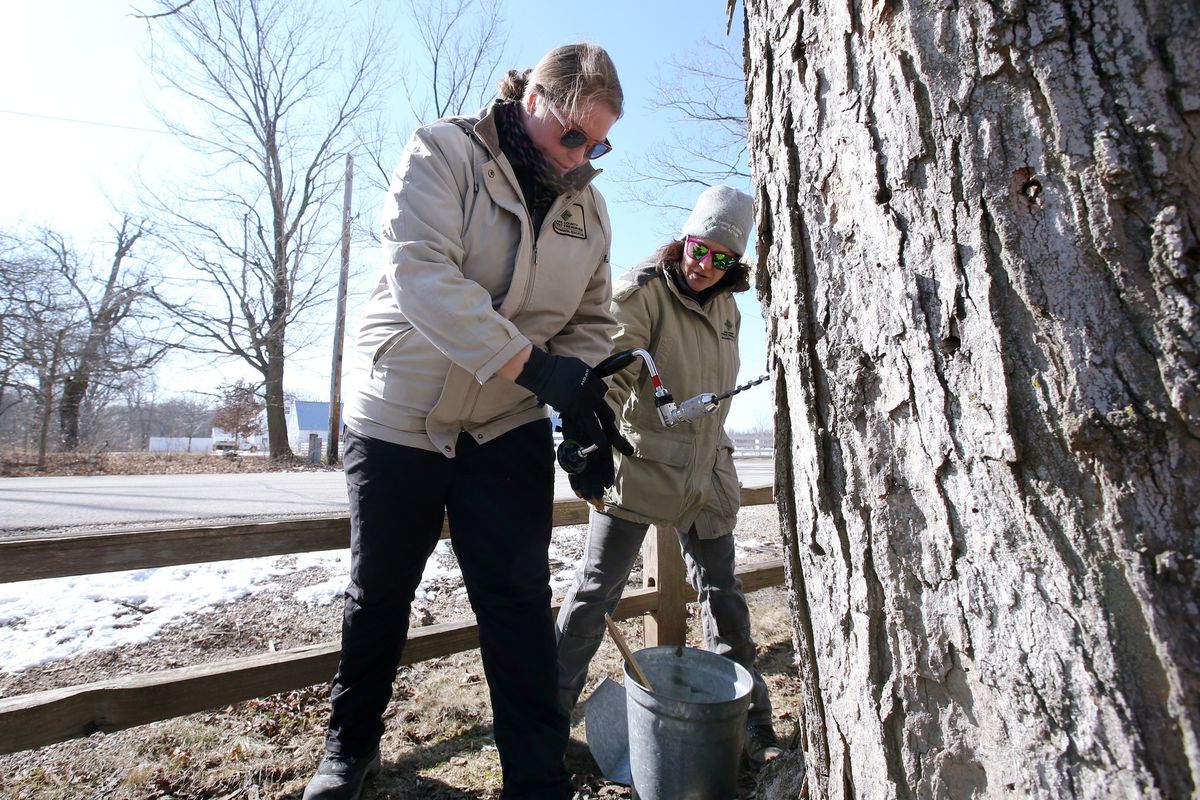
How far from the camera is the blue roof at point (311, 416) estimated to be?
4944cm

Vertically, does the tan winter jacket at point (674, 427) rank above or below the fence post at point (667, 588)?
above

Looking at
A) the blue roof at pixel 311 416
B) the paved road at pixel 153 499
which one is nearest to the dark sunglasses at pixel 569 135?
the paved road at pixel 153 499

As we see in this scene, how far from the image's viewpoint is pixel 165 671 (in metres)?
2.32

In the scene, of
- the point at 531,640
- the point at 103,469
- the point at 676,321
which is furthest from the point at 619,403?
the point at 103,469

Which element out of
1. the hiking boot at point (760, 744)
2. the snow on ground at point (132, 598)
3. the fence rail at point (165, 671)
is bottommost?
the hiking boot at point (760, 744)

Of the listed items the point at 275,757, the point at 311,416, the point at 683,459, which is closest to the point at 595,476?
the point at 683,459

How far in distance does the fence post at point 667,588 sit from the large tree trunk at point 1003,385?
6.64 ft

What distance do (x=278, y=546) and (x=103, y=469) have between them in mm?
14204

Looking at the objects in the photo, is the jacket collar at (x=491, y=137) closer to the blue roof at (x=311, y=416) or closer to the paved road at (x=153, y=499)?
the paved road at (x=153, y=499)

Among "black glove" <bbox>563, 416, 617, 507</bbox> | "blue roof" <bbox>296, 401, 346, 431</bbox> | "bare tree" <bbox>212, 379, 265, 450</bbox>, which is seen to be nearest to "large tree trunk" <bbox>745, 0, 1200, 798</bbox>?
"black glove" <bbox>563, 416, 617, 507</bbox>

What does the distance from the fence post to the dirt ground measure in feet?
0.96

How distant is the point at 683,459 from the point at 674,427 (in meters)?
0.12

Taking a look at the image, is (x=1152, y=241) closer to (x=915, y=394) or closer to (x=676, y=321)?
(x=915, y=394)

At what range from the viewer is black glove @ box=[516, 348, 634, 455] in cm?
169
